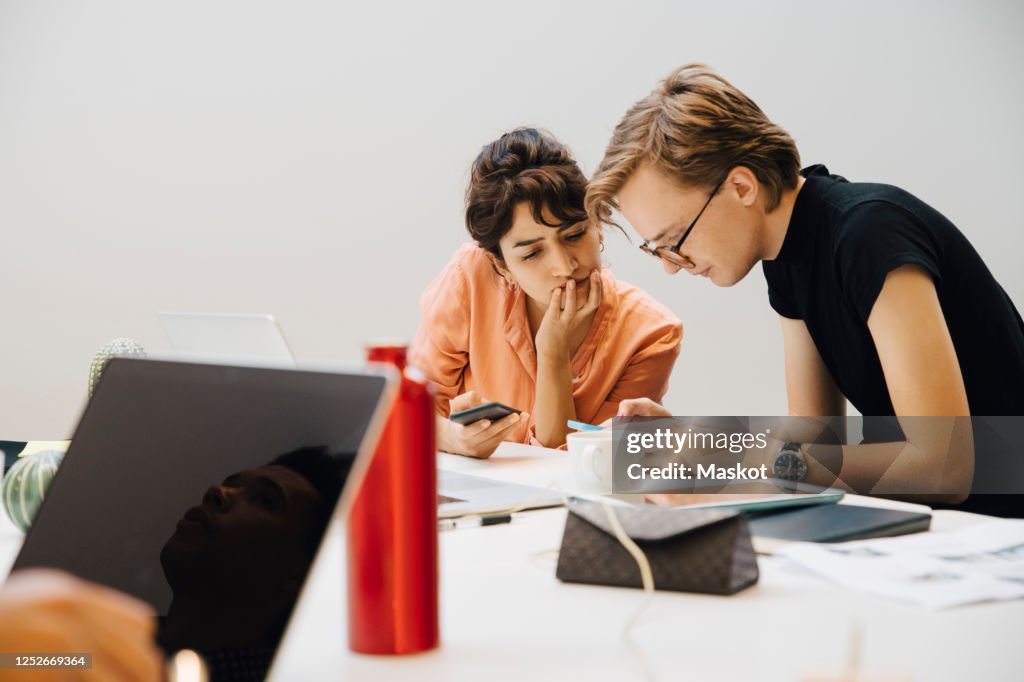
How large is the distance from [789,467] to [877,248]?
1.17ft

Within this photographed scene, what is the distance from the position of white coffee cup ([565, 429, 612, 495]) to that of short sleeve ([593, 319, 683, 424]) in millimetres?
824

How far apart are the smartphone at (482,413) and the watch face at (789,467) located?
0.43m

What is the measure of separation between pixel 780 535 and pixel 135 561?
62 cm

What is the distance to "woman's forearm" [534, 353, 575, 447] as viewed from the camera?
207cm

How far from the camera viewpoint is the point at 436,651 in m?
0.69

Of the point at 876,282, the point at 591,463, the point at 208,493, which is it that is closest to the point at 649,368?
the point at 876,282

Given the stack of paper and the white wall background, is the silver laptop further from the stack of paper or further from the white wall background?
the white wall background

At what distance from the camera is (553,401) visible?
6.82 feet

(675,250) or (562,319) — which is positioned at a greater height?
(675,250)

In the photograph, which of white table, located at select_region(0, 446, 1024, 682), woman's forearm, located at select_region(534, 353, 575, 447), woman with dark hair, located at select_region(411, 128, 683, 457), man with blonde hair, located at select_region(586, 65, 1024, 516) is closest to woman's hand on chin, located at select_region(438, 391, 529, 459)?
man with blonde hair, located at select_region(586, 65, 1024, 516)

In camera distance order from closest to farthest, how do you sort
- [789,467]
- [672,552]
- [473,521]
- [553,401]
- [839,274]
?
[672,552] < [473,521] < [789,467] < [839,274] < [553,401]

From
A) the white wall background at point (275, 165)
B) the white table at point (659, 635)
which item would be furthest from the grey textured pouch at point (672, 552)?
the white wall background at point (275, 165)

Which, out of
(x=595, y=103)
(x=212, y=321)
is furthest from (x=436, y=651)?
(x=595, y=103)

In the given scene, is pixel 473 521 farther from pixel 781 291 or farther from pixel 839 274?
pixel 781 291
